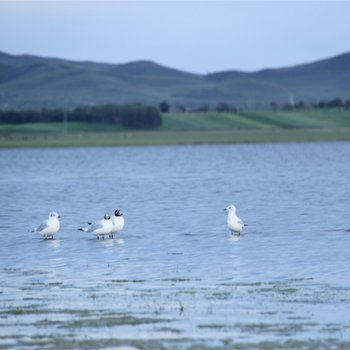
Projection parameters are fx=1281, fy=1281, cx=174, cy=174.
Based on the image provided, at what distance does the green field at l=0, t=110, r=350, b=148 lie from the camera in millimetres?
84062

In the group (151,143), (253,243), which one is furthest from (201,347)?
(151,143)

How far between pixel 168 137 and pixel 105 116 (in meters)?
12.5

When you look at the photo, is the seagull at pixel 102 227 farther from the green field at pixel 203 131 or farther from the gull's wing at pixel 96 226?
the green field at pixel 203 131

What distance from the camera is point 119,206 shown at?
106 ft

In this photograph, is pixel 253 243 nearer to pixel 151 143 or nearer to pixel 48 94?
pixel 151 143

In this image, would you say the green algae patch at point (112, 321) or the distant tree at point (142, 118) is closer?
the green algae patch at point (112, 321)

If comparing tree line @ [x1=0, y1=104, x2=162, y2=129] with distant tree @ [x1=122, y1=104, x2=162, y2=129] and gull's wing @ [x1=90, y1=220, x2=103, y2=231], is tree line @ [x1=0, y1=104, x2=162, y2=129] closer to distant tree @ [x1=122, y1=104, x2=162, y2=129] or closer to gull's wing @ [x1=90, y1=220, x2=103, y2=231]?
distant tree @ [x1=122, y1=104, x2=162, y2=129]

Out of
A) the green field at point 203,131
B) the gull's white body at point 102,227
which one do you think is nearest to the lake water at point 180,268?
the gull's white body at point 102,227

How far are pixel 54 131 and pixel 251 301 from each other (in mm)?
77809

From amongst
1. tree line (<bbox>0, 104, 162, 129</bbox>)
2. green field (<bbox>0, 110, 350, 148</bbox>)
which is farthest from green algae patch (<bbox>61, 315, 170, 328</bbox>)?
tree line (<bbox>0, 104, 162, 129</bbox>)

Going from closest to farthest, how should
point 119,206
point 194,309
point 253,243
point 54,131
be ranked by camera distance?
point 194,309
point 253,243
point 119,206
point 54,131

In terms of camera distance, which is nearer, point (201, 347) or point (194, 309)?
point (201, 347)

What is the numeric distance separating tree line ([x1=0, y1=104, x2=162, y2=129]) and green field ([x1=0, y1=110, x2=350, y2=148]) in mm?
981

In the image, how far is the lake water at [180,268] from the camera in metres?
13.0
